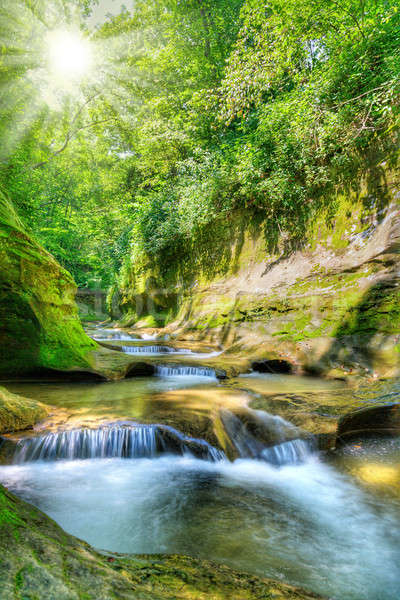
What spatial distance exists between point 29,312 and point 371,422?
6.35 metres

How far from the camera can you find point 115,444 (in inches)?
147

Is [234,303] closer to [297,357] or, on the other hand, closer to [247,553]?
[297,357]

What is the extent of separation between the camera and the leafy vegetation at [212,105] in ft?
24.6

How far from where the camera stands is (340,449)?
3977 millimetres

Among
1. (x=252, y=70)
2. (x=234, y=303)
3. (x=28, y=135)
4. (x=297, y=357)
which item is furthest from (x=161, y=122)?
(x=297, y=357)

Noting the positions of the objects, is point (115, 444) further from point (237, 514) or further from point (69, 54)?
point (69, 54)

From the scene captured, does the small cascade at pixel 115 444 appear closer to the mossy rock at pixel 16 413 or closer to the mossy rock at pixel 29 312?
the mossy rock at pixel 16 413

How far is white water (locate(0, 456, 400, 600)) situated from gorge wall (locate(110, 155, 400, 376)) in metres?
3.63

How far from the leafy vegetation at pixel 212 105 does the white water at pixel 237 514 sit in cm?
735

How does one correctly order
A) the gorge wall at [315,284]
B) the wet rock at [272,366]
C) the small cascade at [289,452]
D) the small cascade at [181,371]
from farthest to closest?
the wet rock at [272,366]
the small cascade at [181,371]
the gorge wall at [315,284]
the small cascade at [289,452]

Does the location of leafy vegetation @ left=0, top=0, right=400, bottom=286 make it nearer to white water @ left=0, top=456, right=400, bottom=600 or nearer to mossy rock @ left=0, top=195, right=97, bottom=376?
mossy rock @ left=0, top=195, right=97, bottom=376

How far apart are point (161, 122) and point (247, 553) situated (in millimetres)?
16835

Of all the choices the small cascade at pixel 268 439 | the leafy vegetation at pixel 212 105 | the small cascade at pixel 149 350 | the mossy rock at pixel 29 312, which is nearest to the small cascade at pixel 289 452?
the small cascade at pixel 268 439

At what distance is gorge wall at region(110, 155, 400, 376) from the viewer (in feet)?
20.7
